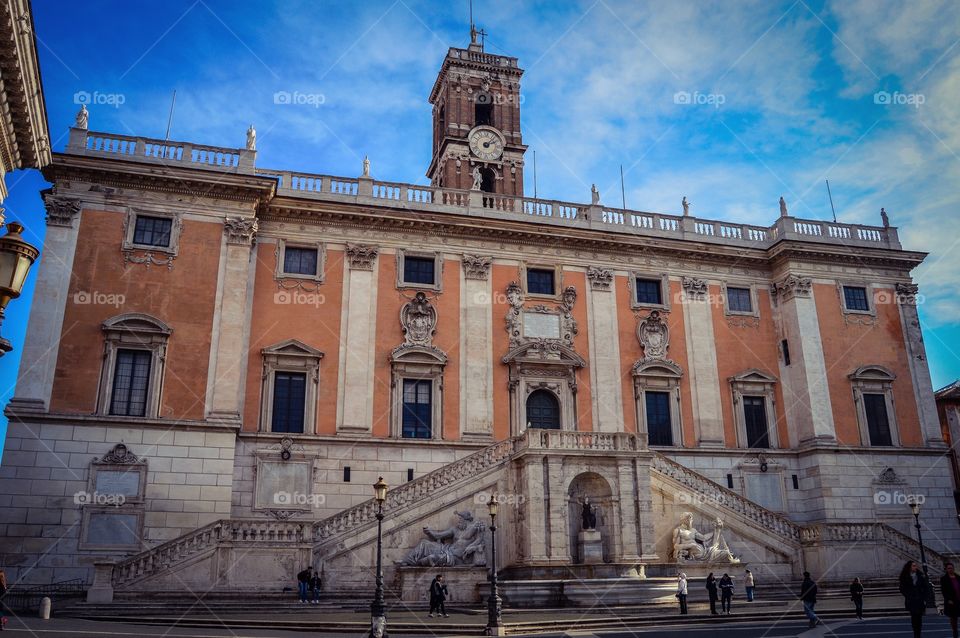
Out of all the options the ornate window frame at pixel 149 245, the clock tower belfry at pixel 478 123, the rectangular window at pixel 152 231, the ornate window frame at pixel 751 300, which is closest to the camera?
the ornate window frame at pixel 149 245

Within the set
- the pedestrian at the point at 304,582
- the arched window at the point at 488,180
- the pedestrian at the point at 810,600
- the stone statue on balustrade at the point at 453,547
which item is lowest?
the pedestrian at the point at 810,600

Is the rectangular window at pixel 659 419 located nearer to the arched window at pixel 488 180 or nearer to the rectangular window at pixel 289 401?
the rectangular window at pixel 289 401

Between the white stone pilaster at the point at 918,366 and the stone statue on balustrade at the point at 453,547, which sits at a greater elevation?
the white stone pilaster at the point at 918,366

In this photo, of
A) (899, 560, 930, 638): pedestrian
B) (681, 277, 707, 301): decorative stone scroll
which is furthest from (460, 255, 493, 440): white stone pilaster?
(899, 560, 930, 638): pedestrian

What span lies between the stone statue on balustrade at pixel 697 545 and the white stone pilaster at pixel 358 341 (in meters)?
11.7

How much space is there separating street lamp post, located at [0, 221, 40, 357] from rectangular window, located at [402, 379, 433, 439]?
22.6 meters

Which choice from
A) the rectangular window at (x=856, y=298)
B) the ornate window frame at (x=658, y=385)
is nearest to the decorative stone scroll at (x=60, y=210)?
the ornate window frame at (x=658, y=385)

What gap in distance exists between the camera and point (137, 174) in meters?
28.5

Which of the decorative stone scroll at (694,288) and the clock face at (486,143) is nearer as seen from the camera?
the decorative stone scroll at (694,288)

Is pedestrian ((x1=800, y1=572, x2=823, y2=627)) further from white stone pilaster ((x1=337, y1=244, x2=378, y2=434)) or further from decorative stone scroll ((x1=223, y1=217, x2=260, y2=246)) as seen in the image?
decorative stone scroll ((x1=223, y1=217, x2=260, y2=246))

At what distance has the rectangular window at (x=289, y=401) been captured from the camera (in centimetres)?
2888

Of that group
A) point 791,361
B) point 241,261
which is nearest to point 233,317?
point 241,261

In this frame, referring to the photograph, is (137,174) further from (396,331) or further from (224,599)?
(224,599)

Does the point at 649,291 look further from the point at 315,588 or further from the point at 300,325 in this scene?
the point at 315,588
